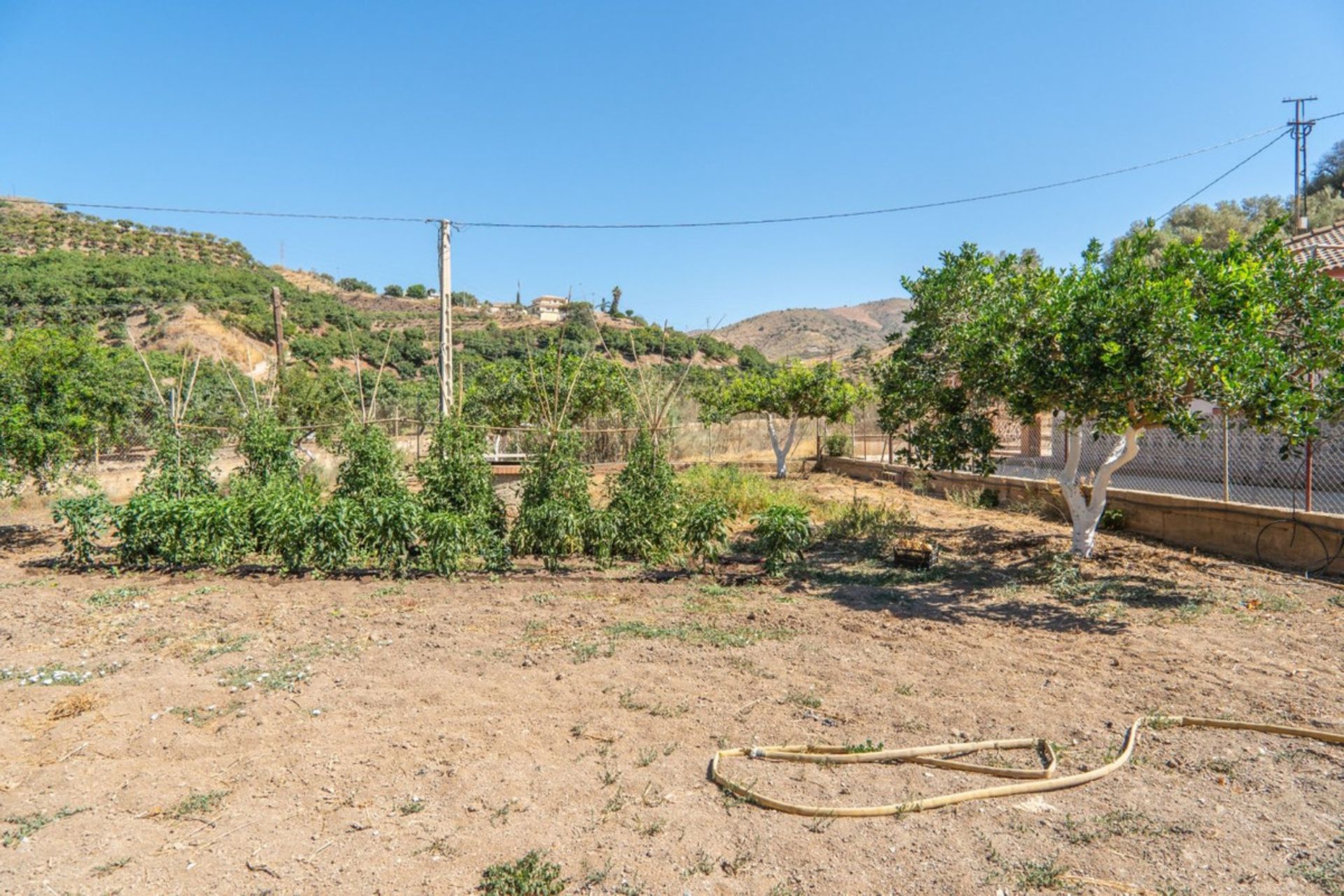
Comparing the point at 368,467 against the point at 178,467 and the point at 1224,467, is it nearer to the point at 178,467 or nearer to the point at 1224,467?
the point at 178,467

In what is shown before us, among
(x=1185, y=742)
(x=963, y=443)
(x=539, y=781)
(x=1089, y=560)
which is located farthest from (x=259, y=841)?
(x=1089, y=560)

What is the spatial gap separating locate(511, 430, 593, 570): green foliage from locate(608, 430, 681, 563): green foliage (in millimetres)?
391

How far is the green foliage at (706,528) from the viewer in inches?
321

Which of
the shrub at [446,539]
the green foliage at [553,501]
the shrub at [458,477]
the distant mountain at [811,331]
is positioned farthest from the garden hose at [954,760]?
the distant mountain at [811,331]

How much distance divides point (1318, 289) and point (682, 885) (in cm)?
764

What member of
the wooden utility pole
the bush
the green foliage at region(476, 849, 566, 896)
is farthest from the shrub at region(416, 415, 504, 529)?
the bush

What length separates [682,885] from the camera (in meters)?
3.09

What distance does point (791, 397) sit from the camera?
19516 mm

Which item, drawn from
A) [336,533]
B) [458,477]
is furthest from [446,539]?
[336,533]

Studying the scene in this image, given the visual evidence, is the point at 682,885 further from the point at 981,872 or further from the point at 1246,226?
the point at 1246,226

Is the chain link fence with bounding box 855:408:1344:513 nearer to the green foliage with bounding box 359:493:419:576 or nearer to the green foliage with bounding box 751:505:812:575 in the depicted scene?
the green foliage with bounding box 751:505:812:575

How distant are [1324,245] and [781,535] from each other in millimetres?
14538

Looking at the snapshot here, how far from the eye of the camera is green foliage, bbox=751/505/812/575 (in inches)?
317

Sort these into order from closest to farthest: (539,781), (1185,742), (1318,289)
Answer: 1. (539,781)
2. (1185,742)
3. (1318,289)
